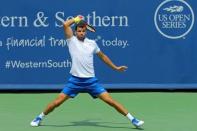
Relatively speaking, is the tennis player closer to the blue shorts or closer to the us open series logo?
the blue shorts

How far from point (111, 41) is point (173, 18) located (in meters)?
1.18

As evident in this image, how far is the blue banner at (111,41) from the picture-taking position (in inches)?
436

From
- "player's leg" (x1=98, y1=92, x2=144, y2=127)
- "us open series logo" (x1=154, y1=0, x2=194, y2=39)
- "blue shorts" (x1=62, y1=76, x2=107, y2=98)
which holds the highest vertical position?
"us open series logo" (x1=154, y1=0, x2=194, y2=39)

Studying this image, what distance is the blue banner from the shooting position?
436 inches

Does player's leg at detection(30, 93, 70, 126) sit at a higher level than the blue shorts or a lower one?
lower

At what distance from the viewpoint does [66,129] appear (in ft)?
25.1

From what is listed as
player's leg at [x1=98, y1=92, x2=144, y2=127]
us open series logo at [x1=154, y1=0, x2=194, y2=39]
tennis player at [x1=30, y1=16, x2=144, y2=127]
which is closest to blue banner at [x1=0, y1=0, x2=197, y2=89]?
us open series logo at [x1=154, y1=0, x2=194, y2=39]

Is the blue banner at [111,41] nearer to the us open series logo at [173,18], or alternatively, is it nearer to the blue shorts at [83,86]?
the us open series logo at [173,18]

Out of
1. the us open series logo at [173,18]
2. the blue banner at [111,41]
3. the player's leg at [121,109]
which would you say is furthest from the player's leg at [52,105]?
the us open series logo at [173,18]

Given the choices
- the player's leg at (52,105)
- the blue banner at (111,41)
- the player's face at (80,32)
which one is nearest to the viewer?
the player's face at (80,32)

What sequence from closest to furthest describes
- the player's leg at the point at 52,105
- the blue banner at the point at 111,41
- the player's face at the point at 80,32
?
1. the player's face at the point at 80,32
2. the player's leg at the point at 52,105
3. the blue banner at the point at 111,41

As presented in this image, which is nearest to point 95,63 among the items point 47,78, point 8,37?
point 47,78

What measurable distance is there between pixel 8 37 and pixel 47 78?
1.02 m

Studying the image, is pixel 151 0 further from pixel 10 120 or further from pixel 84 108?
pixel 10 120
